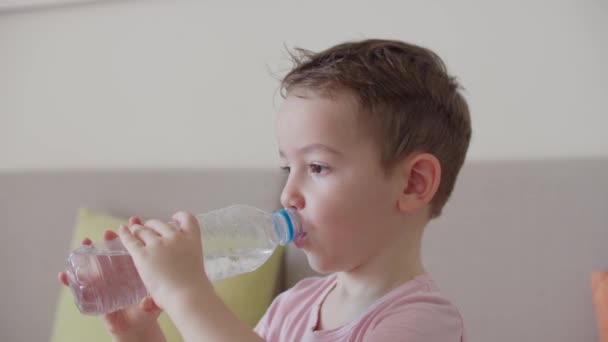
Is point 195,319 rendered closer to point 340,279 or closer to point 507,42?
point 340,279

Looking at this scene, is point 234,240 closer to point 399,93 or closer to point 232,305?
point 399,93

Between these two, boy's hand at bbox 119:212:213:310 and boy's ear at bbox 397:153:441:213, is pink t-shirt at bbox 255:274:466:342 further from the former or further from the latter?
boy's hand at bbox 119:212:213:310

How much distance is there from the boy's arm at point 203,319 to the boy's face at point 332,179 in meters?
0.17

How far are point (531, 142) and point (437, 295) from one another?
0.65 metres

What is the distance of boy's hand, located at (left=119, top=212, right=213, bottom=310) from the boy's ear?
0.28m

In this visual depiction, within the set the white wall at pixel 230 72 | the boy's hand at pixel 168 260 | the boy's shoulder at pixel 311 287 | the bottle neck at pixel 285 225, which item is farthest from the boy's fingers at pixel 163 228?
the white wall at pixel 230 72

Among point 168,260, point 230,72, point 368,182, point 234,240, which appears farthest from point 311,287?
point 230,72

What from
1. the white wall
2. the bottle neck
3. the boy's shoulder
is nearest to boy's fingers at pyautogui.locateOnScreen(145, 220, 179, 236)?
the bottle neck

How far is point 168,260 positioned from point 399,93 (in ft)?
1.19

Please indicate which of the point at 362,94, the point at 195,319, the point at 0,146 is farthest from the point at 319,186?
the point at 0,146

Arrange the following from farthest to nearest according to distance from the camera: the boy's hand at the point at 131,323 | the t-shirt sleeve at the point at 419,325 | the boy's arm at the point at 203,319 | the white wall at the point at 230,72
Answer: the white wall at the point at 230,72, the boy's hand at the point at 131,323, the t-shirt sleeve at the point at 419,325, the boy's arm at the point at 203,319

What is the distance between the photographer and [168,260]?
78 centimetres

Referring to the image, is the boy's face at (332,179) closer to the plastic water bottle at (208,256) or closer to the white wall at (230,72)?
the plastic water bottle at (208,256)

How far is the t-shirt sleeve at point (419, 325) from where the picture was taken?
0.87 metres
